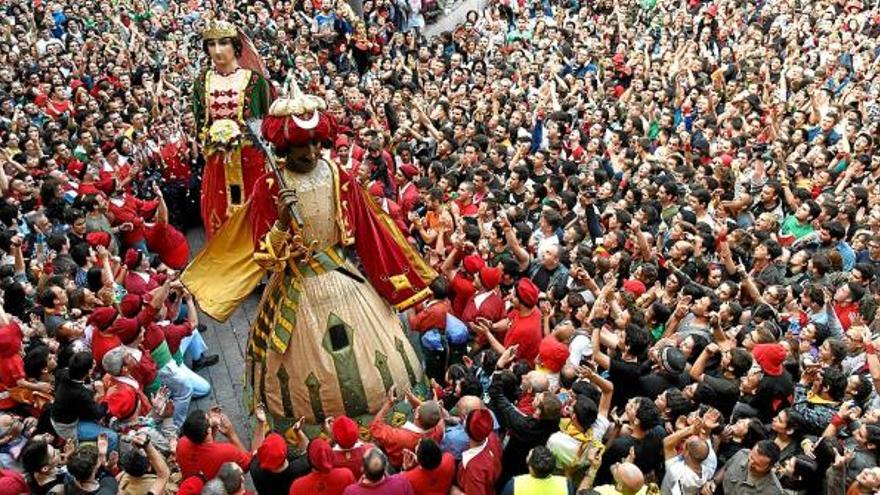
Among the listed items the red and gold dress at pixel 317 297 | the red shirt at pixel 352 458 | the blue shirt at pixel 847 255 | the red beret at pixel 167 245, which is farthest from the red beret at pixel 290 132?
the blue shirt at pixel 847 255

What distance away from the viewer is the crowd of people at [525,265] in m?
5.76

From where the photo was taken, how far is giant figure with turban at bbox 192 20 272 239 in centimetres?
885

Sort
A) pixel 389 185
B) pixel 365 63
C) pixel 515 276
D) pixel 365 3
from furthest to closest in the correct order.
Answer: pixel 365 3 → pixel 365 63 → pixel 389 185 → pixel 515 276

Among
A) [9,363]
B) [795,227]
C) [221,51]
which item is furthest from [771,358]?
[221,51]

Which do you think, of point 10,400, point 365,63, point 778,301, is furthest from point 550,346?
point 365,63

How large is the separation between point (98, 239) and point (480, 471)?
4.84 meters

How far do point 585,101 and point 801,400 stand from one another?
862 cm

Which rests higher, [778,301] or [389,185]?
[778,301]

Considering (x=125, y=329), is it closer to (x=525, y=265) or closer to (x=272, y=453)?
(x=272, y=453)

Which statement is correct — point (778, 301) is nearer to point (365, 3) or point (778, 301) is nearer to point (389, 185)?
point (389, 185)

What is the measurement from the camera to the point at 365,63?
Answer: 17109mm

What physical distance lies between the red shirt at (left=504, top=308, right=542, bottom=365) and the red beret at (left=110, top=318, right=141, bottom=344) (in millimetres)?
2790

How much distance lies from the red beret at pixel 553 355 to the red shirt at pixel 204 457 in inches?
83.5

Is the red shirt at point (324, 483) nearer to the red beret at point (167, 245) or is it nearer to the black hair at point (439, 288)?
the black hair at point (439, 288)
